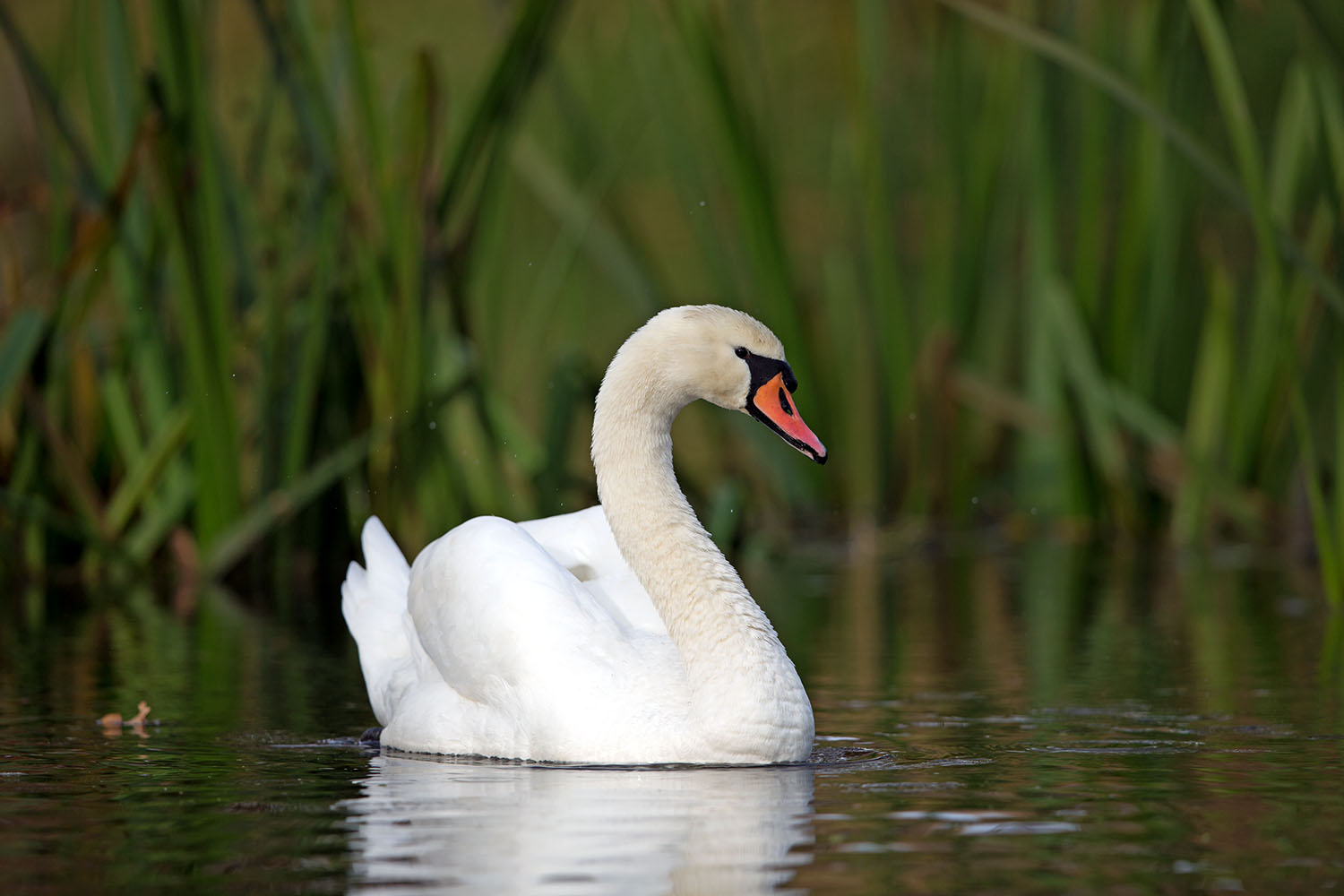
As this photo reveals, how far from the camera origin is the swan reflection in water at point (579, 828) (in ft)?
13.8

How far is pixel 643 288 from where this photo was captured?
11.3 metres

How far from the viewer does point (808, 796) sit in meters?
5.17

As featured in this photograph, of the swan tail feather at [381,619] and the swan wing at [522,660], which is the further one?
the swan tail feather at [381,619]

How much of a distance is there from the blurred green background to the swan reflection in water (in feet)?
10.4

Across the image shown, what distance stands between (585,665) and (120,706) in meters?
1.68

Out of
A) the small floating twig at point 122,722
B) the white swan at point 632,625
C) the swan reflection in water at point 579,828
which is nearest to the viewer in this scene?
the swan reflection in water at point 579,828

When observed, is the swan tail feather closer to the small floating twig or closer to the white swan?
the white swan

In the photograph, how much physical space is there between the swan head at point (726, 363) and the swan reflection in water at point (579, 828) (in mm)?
1017

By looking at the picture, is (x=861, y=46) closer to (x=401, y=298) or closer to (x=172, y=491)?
(x=401, y=298)

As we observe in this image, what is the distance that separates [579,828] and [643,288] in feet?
22.0

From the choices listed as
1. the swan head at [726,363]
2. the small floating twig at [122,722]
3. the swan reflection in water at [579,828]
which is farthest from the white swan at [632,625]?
the small floating twig at [122,722]

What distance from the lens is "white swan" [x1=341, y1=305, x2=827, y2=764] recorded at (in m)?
5.75

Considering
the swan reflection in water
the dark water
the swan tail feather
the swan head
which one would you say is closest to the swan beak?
the swan head

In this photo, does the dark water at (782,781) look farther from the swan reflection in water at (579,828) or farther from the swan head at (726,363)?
the swan head at (726,363)
